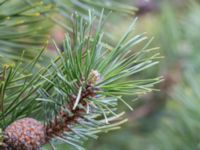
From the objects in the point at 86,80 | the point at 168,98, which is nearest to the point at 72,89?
the point at 86,80

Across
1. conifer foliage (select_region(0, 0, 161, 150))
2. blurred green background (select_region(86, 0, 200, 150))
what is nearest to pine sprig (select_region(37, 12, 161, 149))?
conifer foliage (select_region(0, 0, 161, 150))

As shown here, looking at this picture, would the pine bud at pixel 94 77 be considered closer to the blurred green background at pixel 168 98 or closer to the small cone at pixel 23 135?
the small cone at pixel 23 135

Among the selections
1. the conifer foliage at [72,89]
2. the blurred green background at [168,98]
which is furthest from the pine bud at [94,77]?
the blurred green background at [168,98]

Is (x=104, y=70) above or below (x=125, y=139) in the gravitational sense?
above

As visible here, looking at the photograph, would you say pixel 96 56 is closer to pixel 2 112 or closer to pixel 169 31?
pixel 2 112

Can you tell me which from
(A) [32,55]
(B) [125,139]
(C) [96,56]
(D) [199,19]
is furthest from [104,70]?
(D) [199,19]

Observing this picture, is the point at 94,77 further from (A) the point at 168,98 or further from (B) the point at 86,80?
(A) the point at 168,98

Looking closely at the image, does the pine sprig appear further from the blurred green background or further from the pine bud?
the blurred green background

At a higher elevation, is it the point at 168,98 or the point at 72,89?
the point at 72,89
